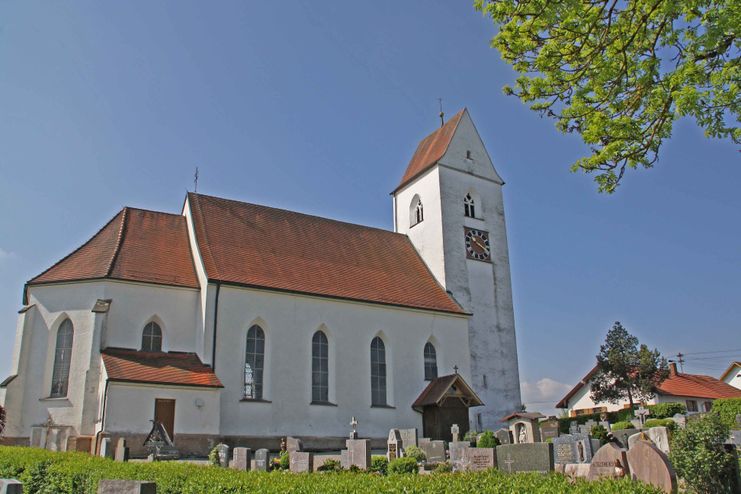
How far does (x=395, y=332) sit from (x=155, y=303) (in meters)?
9.68

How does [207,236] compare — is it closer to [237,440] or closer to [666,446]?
[237,440]

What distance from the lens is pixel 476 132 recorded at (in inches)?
1346

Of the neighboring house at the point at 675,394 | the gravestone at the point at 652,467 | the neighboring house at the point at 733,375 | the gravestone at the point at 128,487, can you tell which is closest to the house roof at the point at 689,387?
the neighboring house at the point at 675,394

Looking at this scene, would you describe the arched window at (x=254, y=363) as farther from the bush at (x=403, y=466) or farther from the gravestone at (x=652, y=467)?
the gravestone at (x=652, y=467)

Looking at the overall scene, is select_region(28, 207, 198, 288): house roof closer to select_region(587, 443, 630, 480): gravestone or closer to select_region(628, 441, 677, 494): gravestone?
select_region(587, 443, 630, 480): gravestone

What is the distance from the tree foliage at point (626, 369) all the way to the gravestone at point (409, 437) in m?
18.5

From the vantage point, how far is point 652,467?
27.5 feet

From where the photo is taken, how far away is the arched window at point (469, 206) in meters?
32.0

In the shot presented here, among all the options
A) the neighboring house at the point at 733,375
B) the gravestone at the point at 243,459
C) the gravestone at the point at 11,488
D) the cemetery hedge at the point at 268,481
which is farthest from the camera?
the neighboring house at the point at 733,375

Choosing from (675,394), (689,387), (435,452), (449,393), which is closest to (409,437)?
(435,452)

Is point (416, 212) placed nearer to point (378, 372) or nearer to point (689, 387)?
point (378, 372)

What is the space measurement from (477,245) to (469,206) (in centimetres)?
220

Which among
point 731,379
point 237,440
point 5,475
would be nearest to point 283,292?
point 237,440

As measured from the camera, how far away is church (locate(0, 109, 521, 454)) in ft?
67.8
